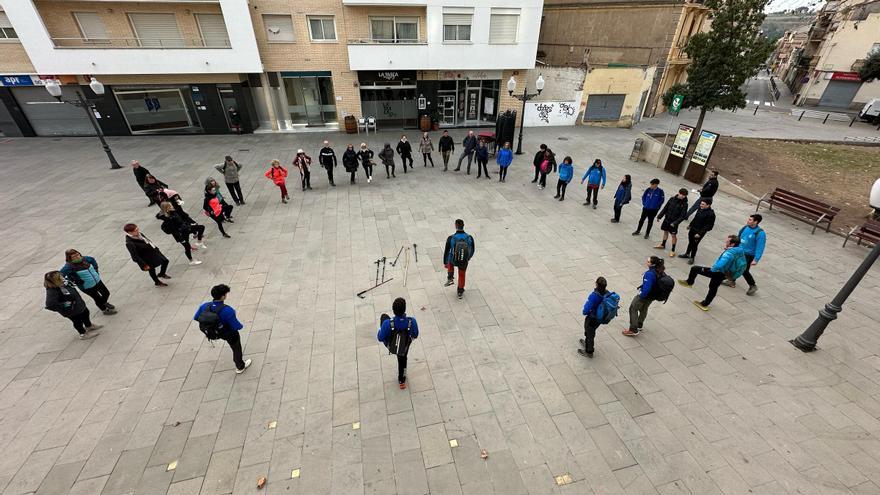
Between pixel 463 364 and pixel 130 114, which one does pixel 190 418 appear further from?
pixel 130 114

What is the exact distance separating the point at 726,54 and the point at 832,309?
16.2 m

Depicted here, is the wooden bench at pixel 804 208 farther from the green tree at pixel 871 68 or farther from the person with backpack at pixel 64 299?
the green tree at pixel 871 68

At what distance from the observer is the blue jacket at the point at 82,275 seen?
22.5 feet

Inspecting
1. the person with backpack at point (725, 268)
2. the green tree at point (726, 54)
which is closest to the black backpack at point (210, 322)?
the person with backpack at point (725, 268)

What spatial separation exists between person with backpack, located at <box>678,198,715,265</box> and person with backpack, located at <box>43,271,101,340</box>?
13223 mm

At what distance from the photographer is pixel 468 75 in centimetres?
2286

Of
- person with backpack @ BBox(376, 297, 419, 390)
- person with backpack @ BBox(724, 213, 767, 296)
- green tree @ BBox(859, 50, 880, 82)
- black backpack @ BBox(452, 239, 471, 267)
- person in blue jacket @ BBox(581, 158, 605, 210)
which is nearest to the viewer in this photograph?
person with backpack @ BBox(376, 297, 419, 390)

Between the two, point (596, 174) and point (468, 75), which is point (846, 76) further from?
point (596, 174)

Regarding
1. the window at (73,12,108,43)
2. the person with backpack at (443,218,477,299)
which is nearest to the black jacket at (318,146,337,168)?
the person with backpack at (443,218,477,299)

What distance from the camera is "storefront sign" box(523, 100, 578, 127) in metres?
24.8

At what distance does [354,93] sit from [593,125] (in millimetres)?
16714

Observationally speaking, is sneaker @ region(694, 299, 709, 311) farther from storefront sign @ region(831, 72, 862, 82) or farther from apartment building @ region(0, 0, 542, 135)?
storefront sign @ region(831, 72, 862, 82)

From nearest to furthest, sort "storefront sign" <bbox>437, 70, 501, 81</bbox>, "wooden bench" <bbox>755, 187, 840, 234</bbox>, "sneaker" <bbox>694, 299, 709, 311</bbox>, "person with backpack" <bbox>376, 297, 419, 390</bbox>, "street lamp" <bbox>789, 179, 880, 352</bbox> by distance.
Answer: "person with backpack" <bbox>376, 297, 419, 390</bbox> → "street lamp" <bbox>789, 179, 880, 352</bbox> → "sneaker" <bbox>694, 299, 709, 311</bbox> → "wooden bench" <bbox>755, 187, 840, 234</bbox> → "storefront sign" <bbox>437, 70, 501, 81</bbox>

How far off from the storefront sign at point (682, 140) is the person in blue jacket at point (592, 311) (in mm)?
13185
